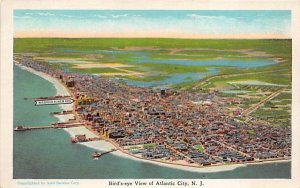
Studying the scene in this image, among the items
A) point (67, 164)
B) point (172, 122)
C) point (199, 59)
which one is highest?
point (199, 59)

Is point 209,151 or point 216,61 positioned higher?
point 216,61

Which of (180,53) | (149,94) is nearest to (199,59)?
(180,53)

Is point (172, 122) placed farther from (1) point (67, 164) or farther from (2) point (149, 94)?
(1) point (67, 164)

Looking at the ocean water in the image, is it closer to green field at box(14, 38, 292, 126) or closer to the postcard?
the postcard

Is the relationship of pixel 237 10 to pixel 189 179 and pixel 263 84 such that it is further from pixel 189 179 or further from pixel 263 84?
pixel 189 179

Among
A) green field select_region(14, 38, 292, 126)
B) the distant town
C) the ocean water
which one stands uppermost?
green field select_region(14, 38, 292, 126)

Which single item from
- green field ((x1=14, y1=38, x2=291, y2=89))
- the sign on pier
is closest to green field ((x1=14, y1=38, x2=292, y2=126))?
green field ((x1=14, y1=38, x2=291, y2=89))
